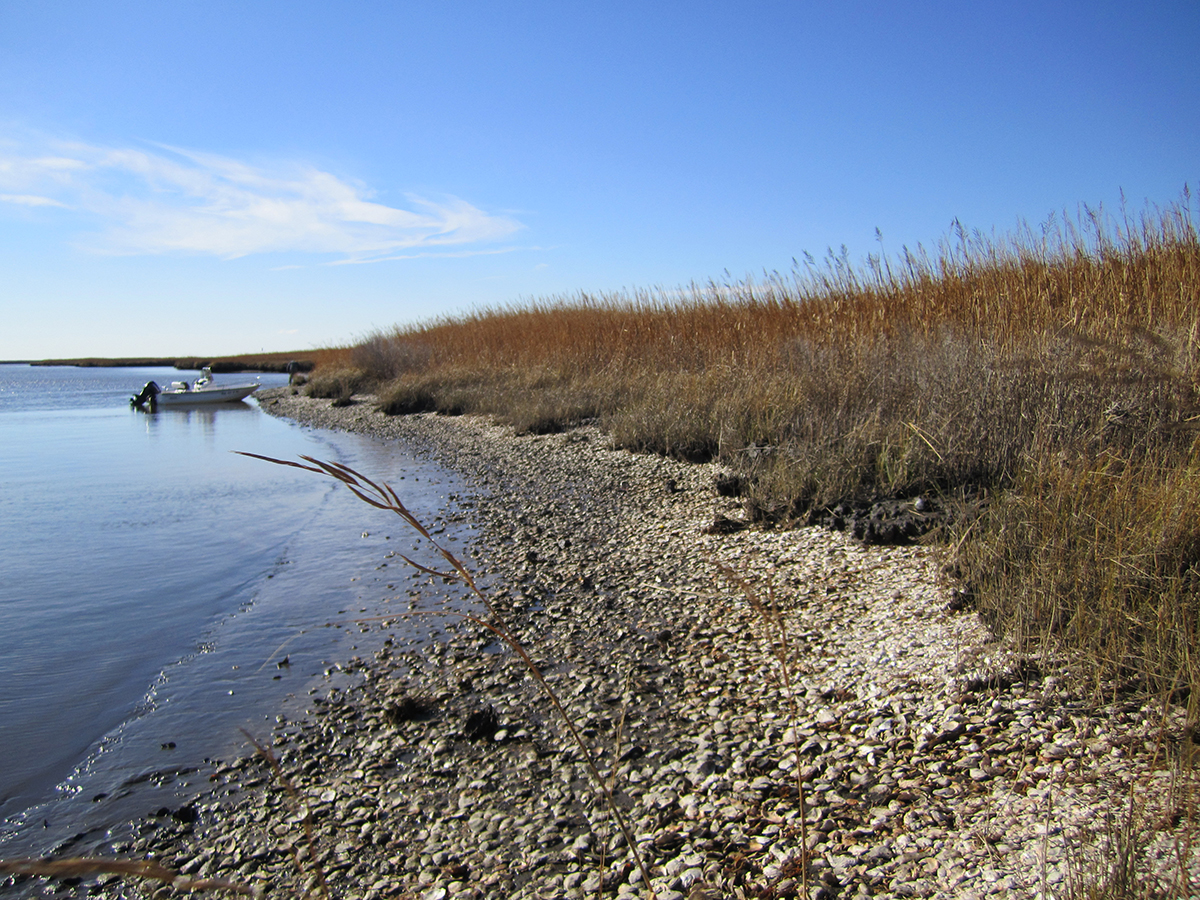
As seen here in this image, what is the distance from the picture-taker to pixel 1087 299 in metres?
7.44

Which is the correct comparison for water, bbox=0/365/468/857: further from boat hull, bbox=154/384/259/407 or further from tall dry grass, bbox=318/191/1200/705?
boat hull, bbox=154/384/259/407

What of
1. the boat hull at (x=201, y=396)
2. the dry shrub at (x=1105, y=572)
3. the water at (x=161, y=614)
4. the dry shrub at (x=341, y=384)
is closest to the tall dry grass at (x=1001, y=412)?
the dry shrub at (x=1105, y=572)

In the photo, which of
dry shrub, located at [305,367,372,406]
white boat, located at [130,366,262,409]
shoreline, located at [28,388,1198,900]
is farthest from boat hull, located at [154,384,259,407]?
shoreline, located at [28,388,1198,900]

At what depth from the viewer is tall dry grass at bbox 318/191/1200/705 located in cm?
325

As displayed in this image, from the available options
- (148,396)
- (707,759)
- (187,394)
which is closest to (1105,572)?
(707,759)

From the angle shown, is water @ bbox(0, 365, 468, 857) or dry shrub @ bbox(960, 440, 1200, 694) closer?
dry shrub @ bbox(960, 440, 1200, 694)

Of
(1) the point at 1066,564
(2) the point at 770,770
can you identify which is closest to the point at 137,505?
(2) the point at 770,770

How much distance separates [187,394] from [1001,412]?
26.7m

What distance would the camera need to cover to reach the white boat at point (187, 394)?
2566 cm

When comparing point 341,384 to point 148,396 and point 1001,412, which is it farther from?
point 1001,412

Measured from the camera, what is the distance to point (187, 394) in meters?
25.8

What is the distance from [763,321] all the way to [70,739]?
9.86m

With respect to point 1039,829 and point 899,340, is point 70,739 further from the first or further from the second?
point 899,340

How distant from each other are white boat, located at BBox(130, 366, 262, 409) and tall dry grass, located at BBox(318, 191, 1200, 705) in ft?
58.0
